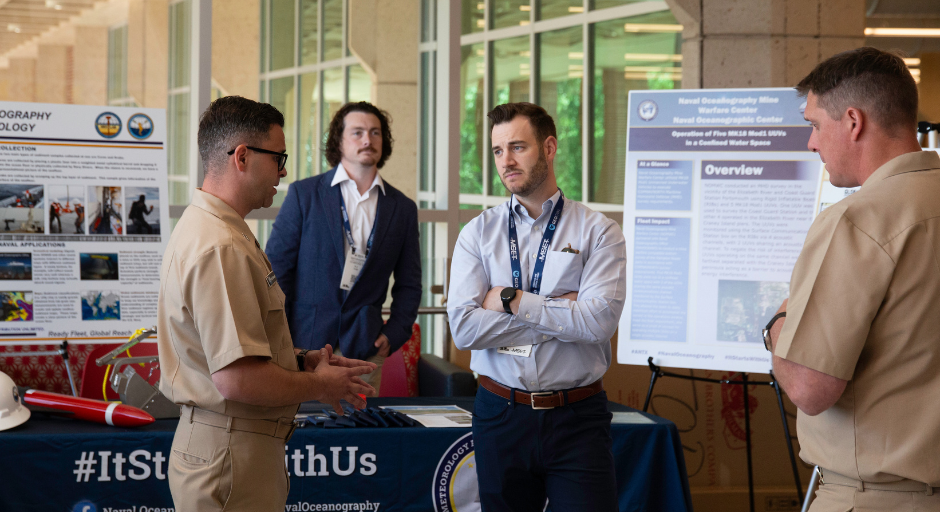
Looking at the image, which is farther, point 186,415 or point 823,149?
point 186,415

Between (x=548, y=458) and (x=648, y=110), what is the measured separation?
6.63ft

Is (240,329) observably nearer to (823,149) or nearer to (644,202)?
(823,149)

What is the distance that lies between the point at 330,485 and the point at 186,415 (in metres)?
1.10

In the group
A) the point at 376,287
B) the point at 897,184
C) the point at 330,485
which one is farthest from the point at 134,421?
the point at 897,184

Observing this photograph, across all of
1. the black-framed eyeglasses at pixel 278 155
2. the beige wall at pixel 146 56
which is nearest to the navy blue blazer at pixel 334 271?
the black-framed eyeglasses at pixel 278 155

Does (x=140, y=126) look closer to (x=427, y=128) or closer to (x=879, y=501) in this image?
(x=427, y=128)

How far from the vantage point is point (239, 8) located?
5.61 m

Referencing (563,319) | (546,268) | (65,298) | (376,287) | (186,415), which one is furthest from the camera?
(65,298)

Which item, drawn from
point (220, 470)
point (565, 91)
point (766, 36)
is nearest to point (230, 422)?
point (220, 470)

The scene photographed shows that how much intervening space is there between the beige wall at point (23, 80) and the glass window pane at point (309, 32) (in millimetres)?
2096

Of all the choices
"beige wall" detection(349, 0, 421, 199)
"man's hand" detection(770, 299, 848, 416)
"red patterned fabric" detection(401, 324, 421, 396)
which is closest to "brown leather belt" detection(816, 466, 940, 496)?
"man's hand" detection(770, 299, 848, 416)

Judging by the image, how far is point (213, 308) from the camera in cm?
154

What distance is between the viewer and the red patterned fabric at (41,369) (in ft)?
12.6

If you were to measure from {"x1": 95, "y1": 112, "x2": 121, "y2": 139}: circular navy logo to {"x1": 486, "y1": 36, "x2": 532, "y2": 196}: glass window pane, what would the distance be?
2974 millimetres
